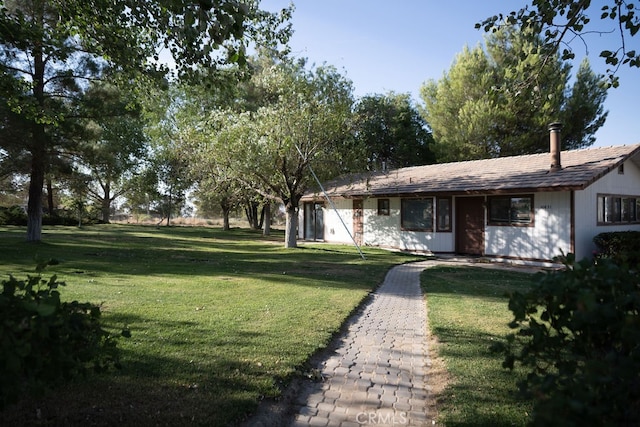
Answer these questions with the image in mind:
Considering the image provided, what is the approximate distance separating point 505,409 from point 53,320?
3390 mm

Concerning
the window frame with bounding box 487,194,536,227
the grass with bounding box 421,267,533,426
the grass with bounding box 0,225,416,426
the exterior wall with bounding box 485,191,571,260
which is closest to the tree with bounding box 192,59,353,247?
the grass with bounding box 0,225,416,426

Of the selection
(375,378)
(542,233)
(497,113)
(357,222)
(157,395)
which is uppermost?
(497,113)

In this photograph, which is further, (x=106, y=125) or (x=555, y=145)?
(x=106, y=125)

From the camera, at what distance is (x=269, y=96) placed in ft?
87.0

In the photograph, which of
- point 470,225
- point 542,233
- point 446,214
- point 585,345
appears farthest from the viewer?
point 446,214

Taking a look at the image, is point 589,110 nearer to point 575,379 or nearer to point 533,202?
point 533,202

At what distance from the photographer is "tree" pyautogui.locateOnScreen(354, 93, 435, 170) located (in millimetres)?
31797

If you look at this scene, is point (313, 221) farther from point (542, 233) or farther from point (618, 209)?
point (618, 209)

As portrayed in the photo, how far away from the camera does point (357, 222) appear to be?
2080 centimetres

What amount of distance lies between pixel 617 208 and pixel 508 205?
14.5ft

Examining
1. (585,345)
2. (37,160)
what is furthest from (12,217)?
(585,345)

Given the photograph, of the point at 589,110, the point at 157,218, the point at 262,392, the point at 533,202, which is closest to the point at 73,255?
the point at 262,392

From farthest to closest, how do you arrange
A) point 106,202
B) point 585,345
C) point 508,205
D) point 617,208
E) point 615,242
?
point 106,202 < point 617,208 < point 508,205 < point 615,242 < point 585,345

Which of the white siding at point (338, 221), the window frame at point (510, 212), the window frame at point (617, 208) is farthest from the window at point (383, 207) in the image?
the window frame at point (617, 208)
